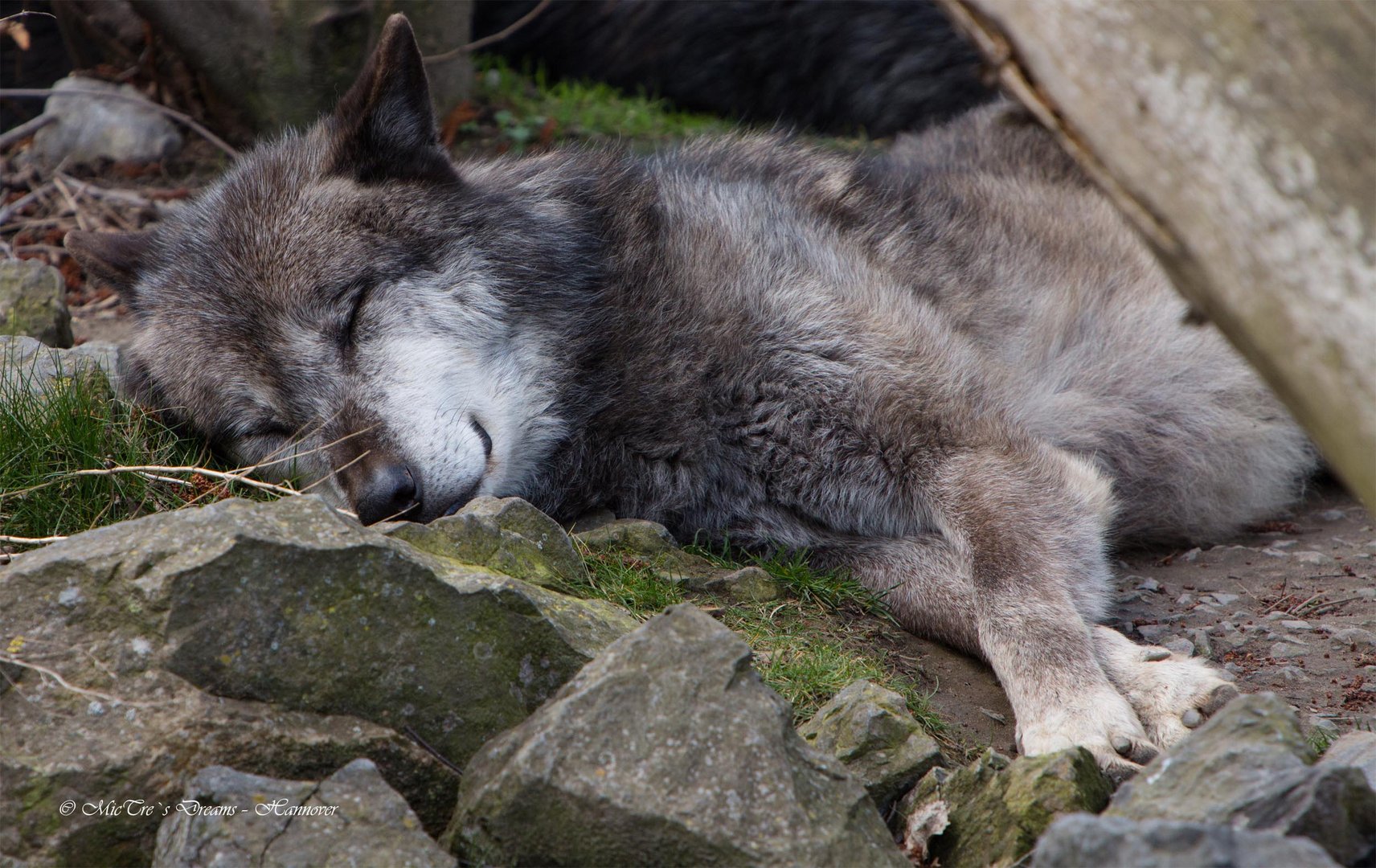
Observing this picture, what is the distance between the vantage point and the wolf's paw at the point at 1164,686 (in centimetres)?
298

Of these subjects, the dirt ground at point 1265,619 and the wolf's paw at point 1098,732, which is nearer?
the wolf's paw at point 1098,732

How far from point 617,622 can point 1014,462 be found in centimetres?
148

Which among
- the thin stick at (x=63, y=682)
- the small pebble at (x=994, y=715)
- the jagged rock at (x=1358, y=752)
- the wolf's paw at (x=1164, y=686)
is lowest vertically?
the wolf's paw at (x=1164, y=686)

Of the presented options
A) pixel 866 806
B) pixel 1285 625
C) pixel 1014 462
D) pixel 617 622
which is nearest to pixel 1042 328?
pixel 1014 462

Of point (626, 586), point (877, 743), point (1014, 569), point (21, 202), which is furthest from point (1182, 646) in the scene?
point (21, 202)

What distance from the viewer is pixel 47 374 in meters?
3.77

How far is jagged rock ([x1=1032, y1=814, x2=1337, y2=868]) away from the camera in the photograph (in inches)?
59.9

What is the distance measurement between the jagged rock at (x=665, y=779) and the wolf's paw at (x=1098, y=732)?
94cm

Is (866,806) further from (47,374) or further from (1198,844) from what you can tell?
(47,374)

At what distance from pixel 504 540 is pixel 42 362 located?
2003 mm

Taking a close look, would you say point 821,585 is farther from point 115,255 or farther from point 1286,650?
point 115,255

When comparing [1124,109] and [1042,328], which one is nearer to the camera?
[1124,109]

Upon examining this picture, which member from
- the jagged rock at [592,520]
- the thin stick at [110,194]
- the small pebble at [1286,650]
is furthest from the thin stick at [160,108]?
the small pebble at [1286,650]

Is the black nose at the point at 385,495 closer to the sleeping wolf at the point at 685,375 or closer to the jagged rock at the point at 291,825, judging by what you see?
the sleeping wolf at the point at 685,375
